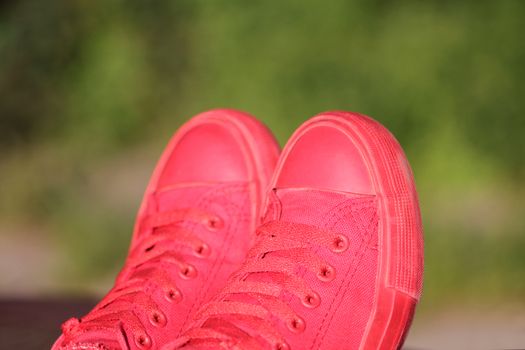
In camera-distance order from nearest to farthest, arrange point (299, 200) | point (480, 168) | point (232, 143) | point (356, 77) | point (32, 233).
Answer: point (299, 200) < point (232, 143) < point (480, 168) < point (356, 77) < point (32, 233)

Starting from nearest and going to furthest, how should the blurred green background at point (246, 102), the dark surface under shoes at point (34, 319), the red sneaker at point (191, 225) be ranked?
1. the red sneaker at point (191, 225)
2. the dark surface under shoes at point (34, 319)
3. the blurred green background at point (246, 102)

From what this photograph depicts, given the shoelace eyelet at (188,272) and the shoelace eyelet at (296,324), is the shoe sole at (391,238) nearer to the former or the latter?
the shoelace eyelet at (296,324)

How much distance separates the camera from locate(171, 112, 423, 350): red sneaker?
784 mm

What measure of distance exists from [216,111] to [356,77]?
2.12ft

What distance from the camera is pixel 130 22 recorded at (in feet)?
5.79

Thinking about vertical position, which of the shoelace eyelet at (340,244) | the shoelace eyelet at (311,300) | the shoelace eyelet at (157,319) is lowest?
the shoelace eyelet at (311,300)

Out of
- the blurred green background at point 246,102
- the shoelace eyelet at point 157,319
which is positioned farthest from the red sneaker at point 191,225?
the blurred green background at point 246,102

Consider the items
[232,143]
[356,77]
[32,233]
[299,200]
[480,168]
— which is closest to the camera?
[299,200]

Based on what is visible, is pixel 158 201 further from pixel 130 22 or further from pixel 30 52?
pixel 30 52

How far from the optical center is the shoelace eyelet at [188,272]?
919mm

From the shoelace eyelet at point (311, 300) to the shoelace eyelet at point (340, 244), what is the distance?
62mm

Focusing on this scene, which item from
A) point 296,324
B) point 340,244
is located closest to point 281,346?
point 296,324

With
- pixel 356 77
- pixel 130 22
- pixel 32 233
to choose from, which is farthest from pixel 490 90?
pixel 32 233

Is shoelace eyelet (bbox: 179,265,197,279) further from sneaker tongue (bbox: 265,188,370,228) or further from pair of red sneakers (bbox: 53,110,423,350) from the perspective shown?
sneaker tongue (bbox: 265,188,370,228)
